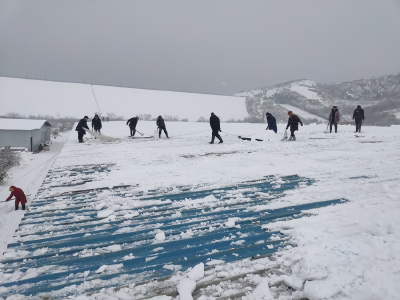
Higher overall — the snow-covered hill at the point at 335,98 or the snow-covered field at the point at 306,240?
the snow-covered hill at the point at 335,98

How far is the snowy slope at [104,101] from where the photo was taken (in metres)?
49.7

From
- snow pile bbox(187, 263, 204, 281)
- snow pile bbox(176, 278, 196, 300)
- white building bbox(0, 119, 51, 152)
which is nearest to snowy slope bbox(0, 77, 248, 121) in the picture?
white building bbox(0, 119, 51, 152)

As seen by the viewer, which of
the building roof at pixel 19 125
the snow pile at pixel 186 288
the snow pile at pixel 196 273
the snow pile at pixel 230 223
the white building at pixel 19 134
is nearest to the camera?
the snow pile at pixel 186 288

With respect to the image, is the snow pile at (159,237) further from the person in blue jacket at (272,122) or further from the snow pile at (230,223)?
the person in blue jacket at (272,122)

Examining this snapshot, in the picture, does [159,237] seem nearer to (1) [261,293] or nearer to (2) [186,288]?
(2) [186,288]

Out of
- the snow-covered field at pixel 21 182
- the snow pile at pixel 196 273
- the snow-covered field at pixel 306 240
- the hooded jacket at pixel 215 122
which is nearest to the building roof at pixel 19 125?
the snow-covered field at pixel 21 182

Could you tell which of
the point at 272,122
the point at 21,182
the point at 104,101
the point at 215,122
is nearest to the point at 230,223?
the point at 215,122

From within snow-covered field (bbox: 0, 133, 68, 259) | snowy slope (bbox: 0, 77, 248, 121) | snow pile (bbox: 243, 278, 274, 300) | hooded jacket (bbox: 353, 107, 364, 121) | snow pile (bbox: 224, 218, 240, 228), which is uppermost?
snowy slope (bbox: 0, 77, 248, 121)

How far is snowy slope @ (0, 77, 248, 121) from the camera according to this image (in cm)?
4972

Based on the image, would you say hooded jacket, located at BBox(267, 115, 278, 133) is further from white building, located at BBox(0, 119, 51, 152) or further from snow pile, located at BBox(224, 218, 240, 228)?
white building, located at BBox(0, 119, 51, 152)

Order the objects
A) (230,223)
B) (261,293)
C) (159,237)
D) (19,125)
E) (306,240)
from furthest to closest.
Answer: (19,125) → (230,223) → (159,237) → (306,240) → (261,293)

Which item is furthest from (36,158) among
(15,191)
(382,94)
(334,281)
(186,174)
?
(382,94)

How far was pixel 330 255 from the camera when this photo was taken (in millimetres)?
2357

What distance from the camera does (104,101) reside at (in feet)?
183
